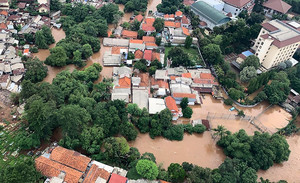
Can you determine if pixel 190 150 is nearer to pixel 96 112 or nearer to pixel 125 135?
pixel 125 135

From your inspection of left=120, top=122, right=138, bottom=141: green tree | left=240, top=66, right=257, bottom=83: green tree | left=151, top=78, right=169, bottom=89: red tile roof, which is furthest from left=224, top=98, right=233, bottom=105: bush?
left=120, top=122, right=138, bottom=141: green tree

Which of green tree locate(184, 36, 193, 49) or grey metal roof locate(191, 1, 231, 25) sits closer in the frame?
green tree locate(184, 36, 193, 49)

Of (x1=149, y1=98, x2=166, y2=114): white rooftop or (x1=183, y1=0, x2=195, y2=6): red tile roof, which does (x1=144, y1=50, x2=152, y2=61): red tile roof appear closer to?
(x1=149, y1=98, x2=166, y2=114): white rooftop

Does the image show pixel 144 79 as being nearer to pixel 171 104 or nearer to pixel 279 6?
pixel 171 104

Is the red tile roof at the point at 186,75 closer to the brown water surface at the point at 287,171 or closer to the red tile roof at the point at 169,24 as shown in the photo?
the red tile roof at the point at 169,24

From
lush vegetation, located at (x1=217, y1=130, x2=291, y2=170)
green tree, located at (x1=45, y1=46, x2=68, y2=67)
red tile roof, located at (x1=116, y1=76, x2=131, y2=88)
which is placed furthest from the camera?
green tree, located at (x1=45, y1=46, x2=68, y2=67)

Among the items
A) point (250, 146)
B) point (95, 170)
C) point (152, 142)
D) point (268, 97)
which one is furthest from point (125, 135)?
point (268, 97)
